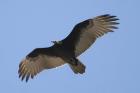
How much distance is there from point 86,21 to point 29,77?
2.13 m

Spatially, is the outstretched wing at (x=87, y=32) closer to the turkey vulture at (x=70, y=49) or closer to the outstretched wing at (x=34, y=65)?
the turkey vulture at (x=70, y=49)

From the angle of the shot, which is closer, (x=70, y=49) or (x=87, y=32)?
(x=70, y=49)

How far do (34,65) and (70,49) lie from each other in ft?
3.90

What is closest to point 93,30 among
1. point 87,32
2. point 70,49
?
point 87,32

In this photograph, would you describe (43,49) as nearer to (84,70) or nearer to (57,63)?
(57,63)

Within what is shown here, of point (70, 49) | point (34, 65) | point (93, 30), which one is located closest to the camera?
point (70, 49)

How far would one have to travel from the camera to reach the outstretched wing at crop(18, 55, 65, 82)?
12477mm

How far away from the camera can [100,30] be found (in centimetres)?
1230

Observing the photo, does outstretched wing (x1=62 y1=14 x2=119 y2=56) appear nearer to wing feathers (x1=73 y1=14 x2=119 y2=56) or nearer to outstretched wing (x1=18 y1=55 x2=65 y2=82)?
wing feathers (x1=73 y1=14 x2=119 y2=56)

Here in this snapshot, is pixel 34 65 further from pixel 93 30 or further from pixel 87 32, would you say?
pixel 93 30

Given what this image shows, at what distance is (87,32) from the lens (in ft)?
40.7

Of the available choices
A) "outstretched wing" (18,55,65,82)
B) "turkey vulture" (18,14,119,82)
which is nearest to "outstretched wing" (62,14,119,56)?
"turkey vulture" (18,14,119,82)

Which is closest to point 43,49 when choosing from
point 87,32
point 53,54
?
point 53,54

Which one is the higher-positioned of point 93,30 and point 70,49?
point 93,30
